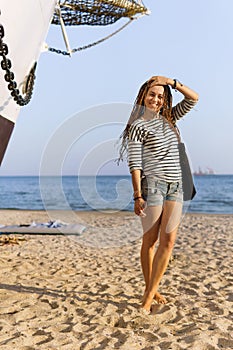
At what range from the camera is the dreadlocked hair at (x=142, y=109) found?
3.22m

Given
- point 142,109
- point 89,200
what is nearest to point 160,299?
point 142,109

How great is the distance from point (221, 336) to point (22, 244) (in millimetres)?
4969

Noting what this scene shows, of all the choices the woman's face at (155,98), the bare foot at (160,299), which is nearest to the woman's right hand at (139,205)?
the woman's face at (155,98)

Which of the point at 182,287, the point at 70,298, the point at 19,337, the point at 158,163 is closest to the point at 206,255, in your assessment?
the point at 182,287

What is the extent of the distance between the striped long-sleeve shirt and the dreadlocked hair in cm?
7

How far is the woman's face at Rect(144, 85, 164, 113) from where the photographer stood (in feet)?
10.5

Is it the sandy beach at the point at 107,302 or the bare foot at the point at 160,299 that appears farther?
the bare foot at the point at 160,299

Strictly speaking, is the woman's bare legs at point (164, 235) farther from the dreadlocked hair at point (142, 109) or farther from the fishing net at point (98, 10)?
the fishing net at point (98, 10)

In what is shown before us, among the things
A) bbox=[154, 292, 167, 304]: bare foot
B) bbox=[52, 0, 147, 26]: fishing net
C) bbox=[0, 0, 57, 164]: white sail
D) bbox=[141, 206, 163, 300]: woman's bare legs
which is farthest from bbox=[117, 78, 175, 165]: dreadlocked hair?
bbox=[52, 0, 147, 26]: fishing net

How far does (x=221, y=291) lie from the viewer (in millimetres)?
4004

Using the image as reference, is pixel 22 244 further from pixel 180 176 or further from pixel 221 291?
pixel 180 176

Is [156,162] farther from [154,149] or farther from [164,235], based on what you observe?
[164,235]

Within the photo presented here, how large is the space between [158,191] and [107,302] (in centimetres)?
111

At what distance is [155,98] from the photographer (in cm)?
321
